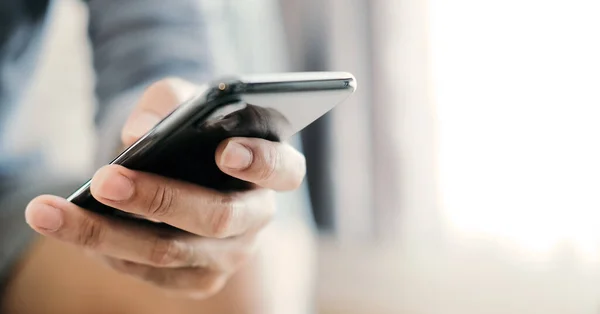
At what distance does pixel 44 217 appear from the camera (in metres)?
0.42

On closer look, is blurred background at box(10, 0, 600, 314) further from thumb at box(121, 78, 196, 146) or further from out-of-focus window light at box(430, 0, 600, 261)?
thumb at box(121, 78, 196, 146)

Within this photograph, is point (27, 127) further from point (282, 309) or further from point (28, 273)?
point (282, 309)

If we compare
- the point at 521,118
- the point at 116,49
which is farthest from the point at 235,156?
the point at 521,118

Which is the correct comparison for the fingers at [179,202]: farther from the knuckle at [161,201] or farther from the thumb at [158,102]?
the thumb at [158,102]

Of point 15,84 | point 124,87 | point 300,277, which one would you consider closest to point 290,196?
point 300,277

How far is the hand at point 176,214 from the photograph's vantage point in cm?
40

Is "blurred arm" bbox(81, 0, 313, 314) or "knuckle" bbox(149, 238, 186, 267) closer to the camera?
"knuckle" bbox(149, 238, 186, 267)

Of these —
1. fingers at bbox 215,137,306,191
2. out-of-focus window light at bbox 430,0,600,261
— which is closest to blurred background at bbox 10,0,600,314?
out-of-focus window light at bbox 430,0,600,261

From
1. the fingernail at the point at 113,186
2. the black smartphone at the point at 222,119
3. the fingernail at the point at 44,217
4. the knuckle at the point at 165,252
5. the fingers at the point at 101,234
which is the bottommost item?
the knuckle at the point at 165,252

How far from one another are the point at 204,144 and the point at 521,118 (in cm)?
65

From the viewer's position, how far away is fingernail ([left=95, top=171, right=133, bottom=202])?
382 mm

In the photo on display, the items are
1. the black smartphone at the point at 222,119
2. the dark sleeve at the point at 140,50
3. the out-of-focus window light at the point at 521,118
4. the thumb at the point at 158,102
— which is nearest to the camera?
the black smartphone at the point at 222,119

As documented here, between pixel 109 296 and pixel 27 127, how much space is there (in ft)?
1.03

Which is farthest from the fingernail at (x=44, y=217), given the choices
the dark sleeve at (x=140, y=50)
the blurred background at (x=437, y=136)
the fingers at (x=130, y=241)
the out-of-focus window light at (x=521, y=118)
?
the out-of-focus window light at (x=521, y=118)
